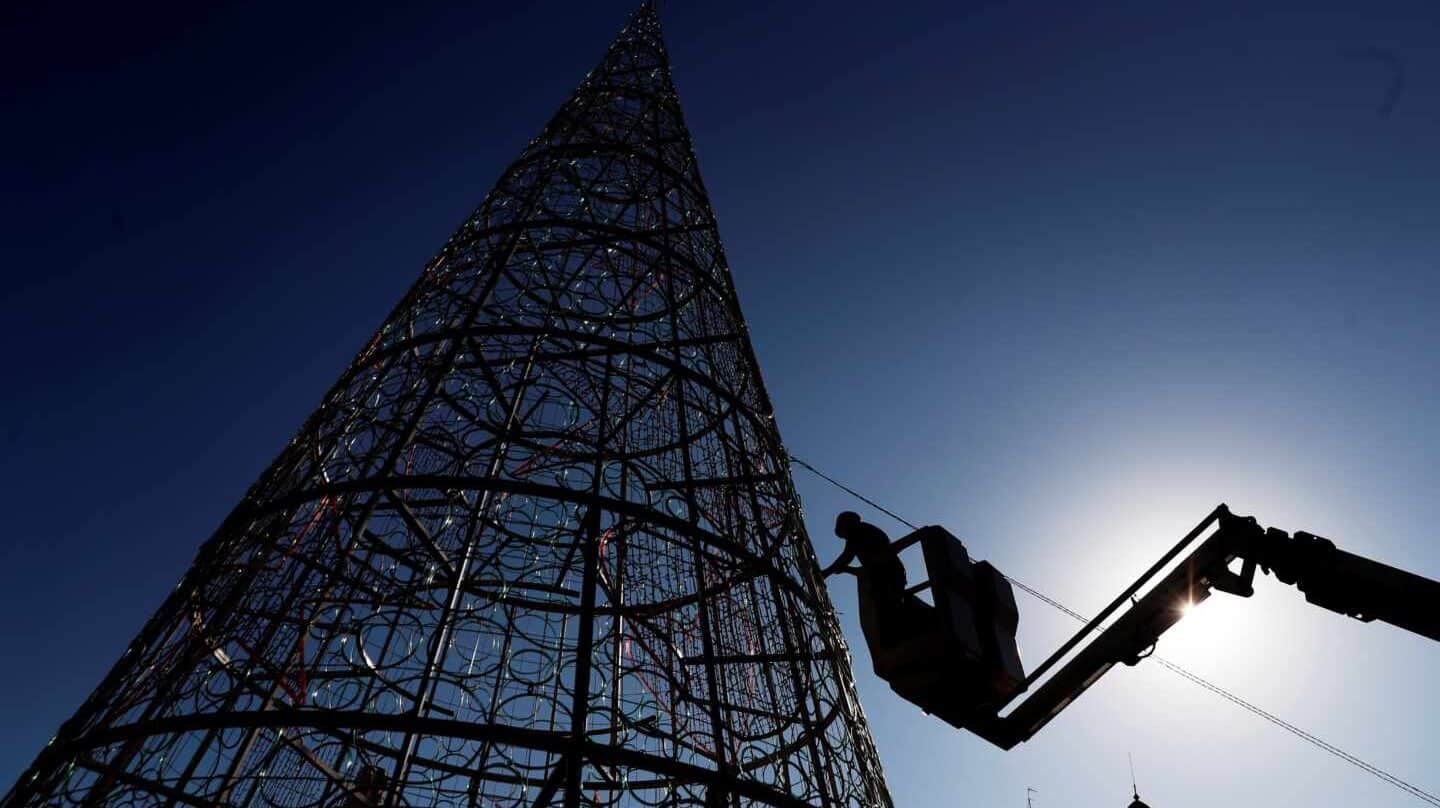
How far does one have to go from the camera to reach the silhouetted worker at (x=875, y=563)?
753 centimetres

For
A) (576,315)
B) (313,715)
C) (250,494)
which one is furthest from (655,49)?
(313,715)

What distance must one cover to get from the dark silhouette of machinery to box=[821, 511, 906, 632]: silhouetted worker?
7cm

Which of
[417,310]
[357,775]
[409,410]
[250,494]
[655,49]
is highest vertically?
[655,49]

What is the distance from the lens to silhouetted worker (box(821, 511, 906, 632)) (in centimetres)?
753

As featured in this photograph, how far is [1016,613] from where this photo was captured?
25.5 feet

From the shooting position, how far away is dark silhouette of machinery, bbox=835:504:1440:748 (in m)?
7.22

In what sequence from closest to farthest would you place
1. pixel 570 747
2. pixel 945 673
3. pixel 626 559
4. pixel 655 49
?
pixel 570 747
pixel 945 673
pixel 626 559
pixel 655 49

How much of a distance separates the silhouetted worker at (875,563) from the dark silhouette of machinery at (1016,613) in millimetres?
69

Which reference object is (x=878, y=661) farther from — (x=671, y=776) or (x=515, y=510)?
(x=515, y=510)

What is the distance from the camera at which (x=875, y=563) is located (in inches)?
302

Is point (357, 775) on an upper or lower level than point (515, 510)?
lower

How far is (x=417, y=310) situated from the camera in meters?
8.84

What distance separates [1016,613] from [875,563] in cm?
147

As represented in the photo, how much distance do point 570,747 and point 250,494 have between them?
15.9ft
